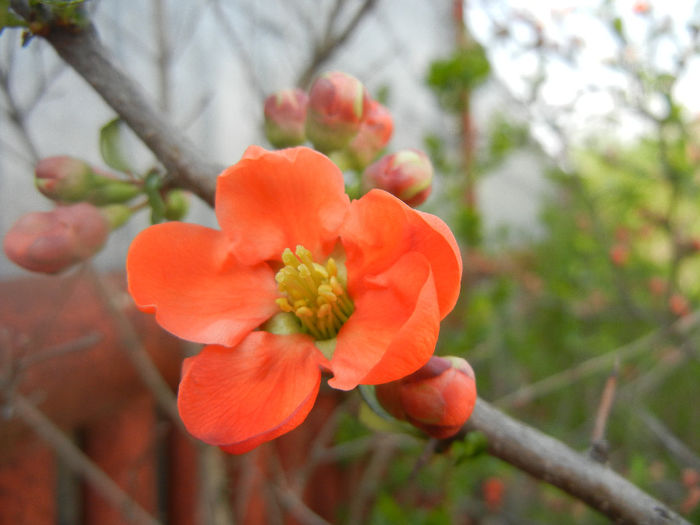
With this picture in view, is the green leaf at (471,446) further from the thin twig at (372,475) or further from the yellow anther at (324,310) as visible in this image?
the thin twig at (372,475)

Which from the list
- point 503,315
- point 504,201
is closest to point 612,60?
point 503,315

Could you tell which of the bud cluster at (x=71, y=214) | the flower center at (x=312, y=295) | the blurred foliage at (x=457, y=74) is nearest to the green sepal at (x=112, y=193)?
the bud cluster at (x=71, y=214)

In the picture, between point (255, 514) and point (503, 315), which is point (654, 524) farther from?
point (503, 315)

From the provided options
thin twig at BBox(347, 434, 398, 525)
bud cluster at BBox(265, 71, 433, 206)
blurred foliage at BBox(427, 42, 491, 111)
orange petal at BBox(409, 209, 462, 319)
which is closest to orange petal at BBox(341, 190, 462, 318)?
orange petal at BBox(409, 209, 462, 319)

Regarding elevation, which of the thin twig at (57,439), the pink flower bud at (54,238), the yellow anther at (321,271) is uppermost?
the pink flower bud at (54,238)

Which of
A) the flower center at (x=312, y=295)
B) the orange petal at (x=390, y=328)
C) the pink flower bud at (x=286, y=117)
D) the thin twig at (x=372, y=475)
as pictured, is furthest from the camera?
the thin twig at (x=372, y=475)

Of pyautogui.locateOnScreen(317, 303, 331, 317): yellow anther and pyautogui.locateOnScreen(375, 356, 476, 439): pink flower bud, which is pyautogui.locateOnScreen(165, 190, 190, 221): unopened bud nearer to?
pyautogui.locateOnScreen(317, 303, 331, 317): yellow anther
